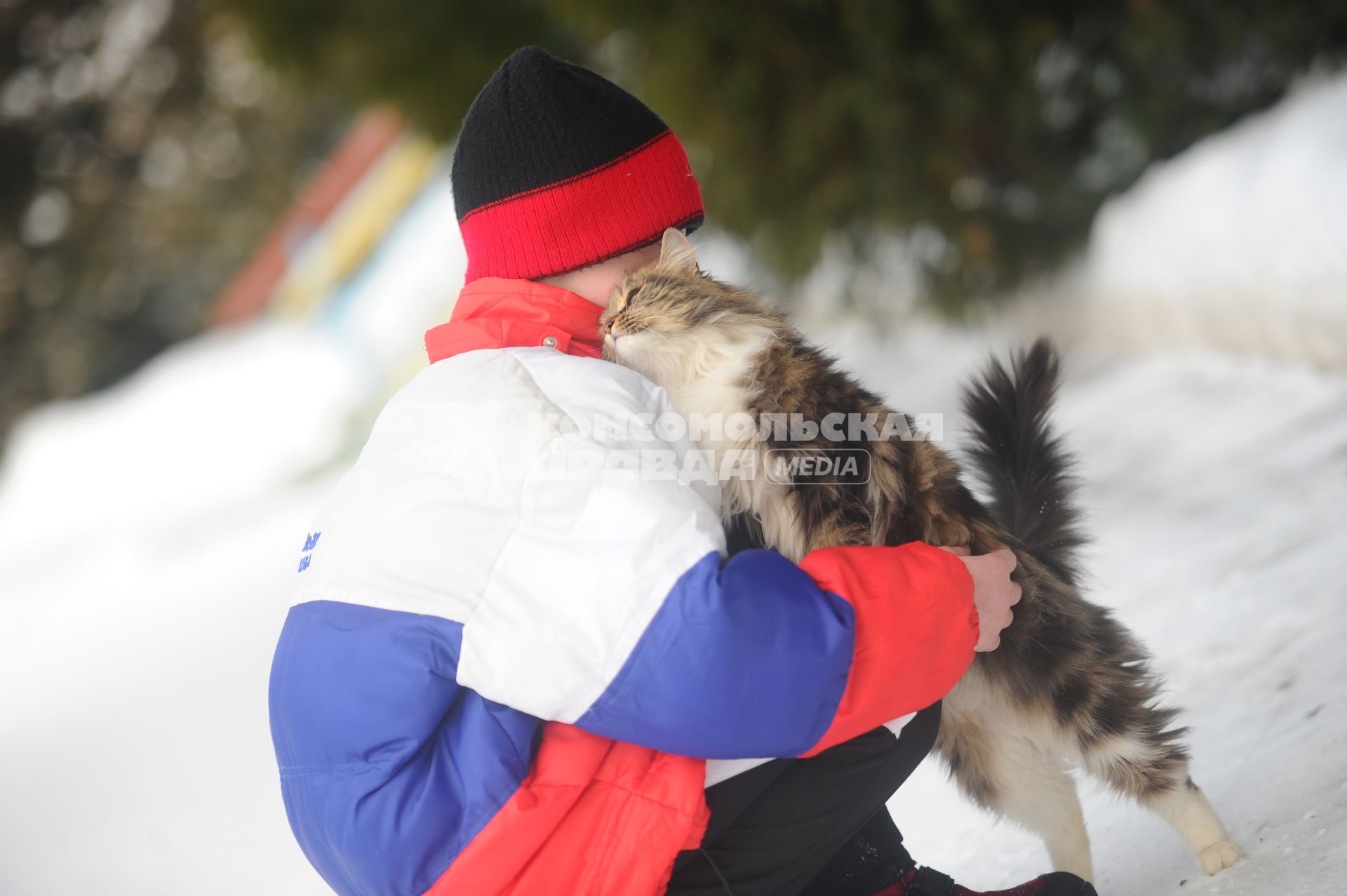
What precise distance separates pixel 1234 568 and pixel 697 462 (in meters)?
2.00

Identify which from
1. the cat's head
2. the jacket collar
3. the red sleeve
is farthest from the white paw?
the jacket collar

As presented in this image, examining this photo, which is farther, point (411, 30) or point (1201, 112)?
point (411, 30)

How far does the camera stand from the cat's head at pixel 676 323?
1.80m

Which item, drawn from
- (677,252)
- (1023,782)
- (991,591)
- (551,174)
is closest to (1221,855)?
(1023,782)

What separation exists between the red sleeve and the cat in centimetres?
22

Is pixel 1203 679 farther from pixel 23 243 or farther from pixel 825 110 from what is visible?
pixel 23 243

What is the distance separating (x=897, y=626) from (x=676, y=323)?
0.72m

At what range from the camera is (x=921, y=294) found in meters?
5.87

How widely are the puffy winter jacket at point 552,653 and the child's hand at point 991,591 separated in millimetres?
96

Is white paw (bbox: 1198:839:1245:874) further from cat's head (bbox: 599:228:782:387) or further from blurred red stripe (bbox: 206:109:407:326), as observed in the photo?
blurred red stripe (bbox: 206:109:407:326)

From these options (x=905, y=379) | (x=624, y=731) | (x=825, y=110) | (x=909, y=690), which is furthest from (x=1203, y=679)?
(x=905, y=379)

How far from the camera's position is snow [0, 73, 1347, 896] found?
79.4 inches

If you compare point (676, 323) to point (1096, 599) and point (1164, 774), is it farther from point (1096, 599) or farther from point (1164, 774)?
point (1096, 599)

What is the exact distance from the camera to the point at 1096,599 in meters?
3.15
